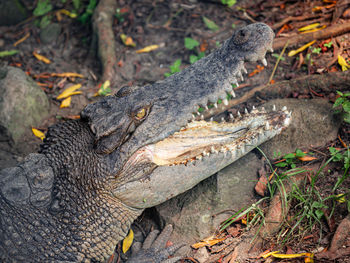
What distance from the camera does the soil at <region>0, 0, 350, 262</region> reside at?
4.34 m

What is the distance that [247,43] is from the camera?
3035mm

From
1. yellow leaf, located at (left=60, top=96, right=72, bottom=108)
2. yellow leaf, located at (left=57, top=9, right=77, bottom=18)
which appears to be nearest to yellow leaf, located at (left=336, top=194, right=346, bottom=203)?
yellow leaf, located at (left=60, top=96, right=72, bottom=108)

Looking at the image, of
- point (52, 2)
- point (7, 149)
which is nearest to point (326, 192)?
point (7, 149)

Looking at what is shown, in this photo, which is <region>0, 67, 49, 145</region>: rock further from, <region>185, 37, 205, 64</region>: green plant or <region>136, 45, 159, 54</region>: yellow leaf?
<region>185, 37, 205, 64</region>: green plant

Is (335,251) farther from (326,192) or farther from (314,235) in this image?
(326,192)

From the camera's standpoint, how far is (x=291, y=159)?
3.36m

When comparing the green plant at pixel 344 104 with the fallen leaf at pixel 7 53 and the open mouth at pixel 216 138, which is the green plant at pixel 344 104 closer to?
the open mouth at pixel 216 138

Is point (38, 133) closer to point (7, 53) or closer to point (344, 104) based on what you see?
point (7, 53)

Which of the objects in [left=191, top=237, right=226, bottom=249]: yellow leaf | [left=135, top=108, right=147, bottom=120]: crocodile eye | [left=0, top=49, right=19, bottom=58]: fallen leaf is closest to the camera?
[left=135, top=108, right=147, bottom=120]: crocodile eye

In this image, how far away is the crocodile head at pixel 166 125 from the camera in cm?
306

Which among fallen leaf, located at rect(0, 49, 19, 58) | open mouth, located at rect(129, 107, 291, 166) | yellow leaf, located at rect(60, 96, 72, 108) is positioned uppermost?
fallen leaf, located at rect(0, 49, 19, 58)

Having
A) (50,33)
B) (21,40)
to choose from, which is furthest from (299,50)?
(21,40)

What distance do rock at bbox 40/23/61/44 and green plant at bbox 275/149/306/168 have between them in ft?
14.8

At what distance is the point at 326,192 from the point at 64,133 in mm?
2533
